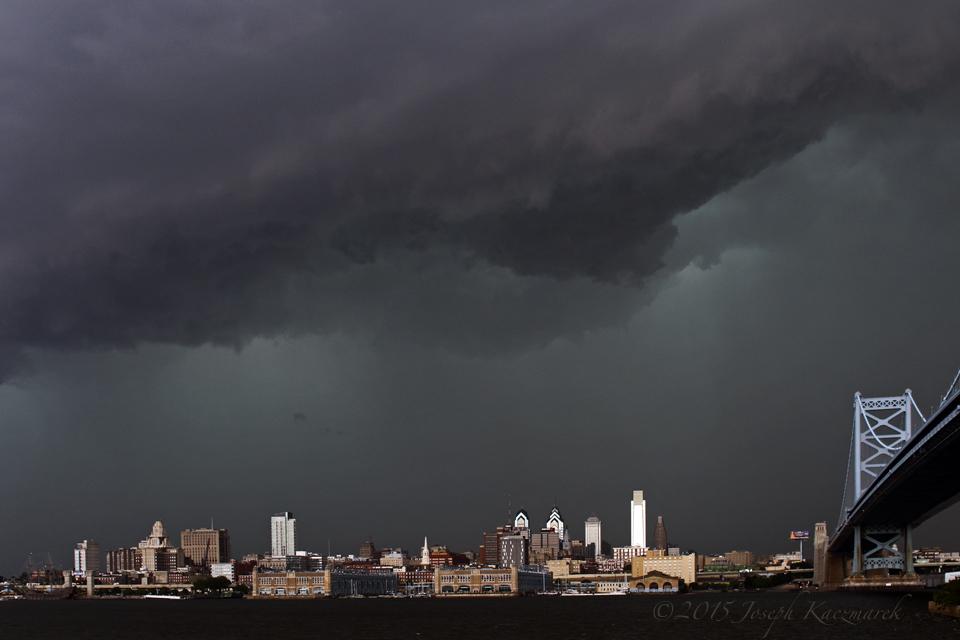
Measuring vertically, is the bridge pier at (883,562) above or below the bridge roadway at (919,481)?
below

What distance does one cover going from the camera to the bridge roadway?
7232 centimetres

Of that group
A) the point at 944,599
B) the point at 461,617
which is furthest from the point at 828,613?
the point at 461,617

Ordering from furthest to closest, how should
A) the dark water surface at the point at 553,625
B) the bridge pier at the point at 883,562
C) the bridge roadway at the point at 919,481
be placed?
the bridge pier at the point at 883,562 → the bridge roadway at the point at 919,481 → the dark water surface at the point at 553,625

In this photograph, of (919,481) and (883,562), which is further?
(883,562)

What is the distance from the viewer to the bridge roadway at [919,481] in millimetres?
72325

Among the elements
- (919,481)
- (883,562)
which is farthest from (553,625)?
(883,562)

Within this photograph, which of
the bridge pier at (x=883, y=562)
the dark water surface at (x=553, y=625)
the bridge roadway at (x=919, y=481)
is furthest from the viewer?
the bridge pier at (x=883, y=562)

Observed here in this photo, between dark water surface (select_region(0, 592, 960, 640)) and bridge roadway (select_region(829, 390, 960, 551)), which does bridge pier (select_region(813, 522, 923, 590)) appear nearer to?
bridge roadway (select_region(829, 390, 960, 551))

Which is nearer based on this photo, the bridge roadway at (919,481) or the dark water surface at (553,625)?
the dark water surface at (553,625)

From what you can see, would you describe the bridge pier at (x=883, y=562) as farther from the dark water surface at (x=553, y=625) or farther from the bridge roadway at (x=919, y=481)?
the dark water surface at (x=553, y=625)

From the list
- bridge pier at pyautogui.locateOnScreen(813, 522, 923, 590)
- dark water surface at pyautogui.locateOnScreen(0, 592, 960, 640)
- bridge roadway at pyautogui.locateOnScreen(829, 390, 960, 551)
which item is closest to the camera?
dark water surface at pyautogui.locateOnScreen(0, 592, 960, 640)

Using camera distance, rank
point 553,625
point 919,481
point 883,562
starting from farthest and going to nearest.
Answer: point 883,562 → point 919,481 → point 553,625

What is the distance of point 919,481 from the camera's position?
92.9m

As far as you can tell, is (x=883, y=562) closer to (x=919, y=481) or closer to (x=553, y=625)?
(x=919, y=481)
